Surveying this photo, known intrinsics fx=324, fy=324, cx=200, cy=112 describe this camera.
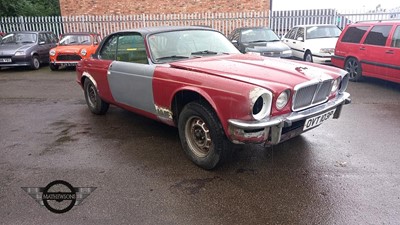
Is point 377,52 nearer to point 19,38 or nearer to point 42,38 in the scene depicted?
point 42,38

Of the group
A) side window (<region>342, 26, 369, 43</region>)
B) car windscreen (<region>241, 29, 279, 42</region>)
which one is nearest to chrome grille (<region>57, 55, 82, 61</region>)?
car windscreen (<region>241, 29, 279, 42</region>)

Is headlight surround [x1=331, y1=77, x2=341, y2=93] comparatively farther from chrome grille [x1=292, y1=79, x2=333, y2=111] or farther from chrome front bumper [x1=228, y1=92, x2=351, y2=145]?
chrome front bumper [x1=228, y1=92, x2=351, y2=145]

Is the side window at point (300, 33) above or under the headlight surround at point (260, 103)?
above

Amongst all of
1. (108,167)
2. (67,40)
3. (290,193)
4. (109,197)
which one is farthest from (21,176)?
(67,40)

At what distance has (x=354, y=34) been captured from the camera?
8664 millimetres

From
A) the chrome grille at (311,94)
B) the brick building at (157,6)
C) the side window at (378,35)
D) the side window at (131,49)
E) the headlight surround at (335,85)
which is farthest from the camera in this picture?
the brick building at (157,6)

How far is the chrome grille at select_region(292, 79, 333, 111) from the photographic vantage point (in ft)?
11.0

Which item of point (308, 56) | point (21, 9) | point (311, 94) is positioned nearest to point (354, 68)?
point (308, 56)

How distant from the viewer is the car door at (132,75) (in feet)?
14.2

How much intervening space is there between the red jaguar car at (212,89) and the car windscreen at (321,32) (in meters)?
7.64

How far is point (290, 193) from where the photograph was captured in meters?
3.19

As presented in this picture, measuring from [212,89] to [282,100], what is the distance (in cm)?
72

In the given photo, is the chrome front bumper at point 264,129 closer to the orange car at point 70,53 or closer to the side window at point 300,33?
the side window at point 300,33

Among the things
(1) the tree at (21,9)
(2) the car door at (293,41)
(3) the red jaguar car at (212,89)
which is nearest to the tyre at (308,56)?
(2) the car door at (293,41)
